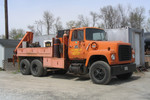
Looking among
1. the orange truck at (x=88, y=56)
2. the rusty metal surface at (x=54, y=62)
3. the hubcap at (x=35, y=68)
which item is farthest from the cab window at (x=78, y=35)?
the hubcap at (x=35, y=68)

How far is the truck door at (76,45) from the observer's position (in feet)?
30.2

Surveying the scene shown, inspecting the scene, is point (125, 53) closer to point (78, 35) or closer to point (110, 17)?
point (78, 35)

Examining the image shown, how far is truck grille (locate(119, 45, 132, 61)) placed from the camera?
330 inches

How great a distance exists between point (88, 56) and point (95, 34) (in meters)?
1.43

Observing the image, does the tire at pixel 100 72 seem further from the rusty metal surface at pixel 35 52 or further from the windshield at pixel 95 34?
the rusty metal surface at pixel 35 52

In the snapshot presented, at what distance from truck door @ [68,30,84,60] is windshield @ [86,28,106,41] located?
0.30m

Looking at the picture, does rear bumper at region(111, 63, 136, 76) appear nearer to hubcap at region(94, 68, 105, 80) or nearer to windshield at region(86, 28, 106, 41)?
hubcap at region(94, 68, 105, 80)

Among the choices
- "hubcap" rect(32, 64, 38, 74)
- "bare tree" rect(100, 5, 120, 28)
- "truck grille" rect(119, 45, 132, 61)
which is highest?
"bare tree" rect(100, 5, 120, 28)

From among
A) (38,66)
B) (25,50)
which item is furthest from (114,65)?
(25,50)

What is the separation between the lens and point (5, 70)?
15.1 meters

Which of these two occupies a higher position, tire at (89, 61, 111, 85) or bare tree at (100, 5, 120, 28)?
bare tree at (100, 5, 120, 28)

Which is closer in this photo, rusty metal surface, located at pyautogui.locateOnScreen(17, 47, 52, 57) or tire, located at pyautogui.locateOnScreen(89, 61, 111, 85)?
tire, located at pyautogui.locateOnScreen(89, 61, 111, 85)

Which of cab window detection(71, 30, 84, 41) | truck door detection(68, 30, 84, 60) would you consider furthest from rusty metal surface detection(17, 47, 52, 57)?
cab window detection(71, 30, 84, 41)

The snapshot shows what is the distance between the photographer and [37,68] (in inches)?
446
